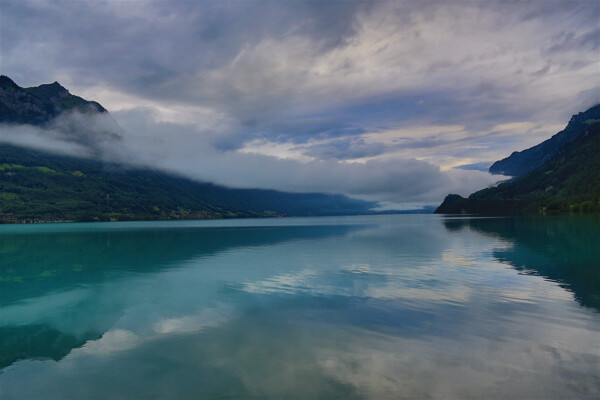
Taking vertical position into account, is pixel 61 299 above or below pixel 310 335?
below

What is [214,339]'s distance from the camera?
64.5 ft

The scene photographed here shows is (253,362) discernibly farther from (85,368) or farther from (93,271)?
(93,271)

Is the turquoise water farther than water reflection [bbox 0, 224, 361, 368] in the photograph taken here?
No

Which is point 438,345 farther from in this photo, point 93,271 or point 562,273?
point 93,271

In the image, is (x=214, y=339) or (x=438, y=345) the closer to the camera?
(x=438, y=345)

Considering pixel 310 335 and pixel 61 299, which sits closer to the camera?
pixel 310 335

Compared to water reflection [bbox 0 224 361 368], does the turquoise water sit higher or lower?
higher

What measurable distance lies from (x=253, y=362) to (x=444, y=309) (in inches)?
598

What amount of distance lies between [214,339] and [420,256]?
43.1 m

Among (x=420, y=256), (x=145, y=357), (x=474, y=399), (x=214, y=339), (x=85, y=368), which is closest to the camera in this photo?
(x=474, y=399)

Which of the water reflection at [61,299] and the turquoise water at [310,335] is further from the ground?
the turquoise water at [310,335]

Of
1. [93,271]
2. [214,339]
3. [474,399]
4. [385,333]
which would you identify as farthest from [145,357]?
[93,271]

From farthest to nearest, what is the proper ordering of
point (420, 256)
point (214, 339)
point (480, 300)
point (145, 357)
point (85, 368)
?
point (420, 256) → point (480, 300) → point (214, 339) → point (145, 357) → point (85, 368)

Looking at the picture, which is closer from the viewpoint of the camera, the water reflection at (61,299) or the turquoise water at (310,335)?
the turquoise water at (310,335)
